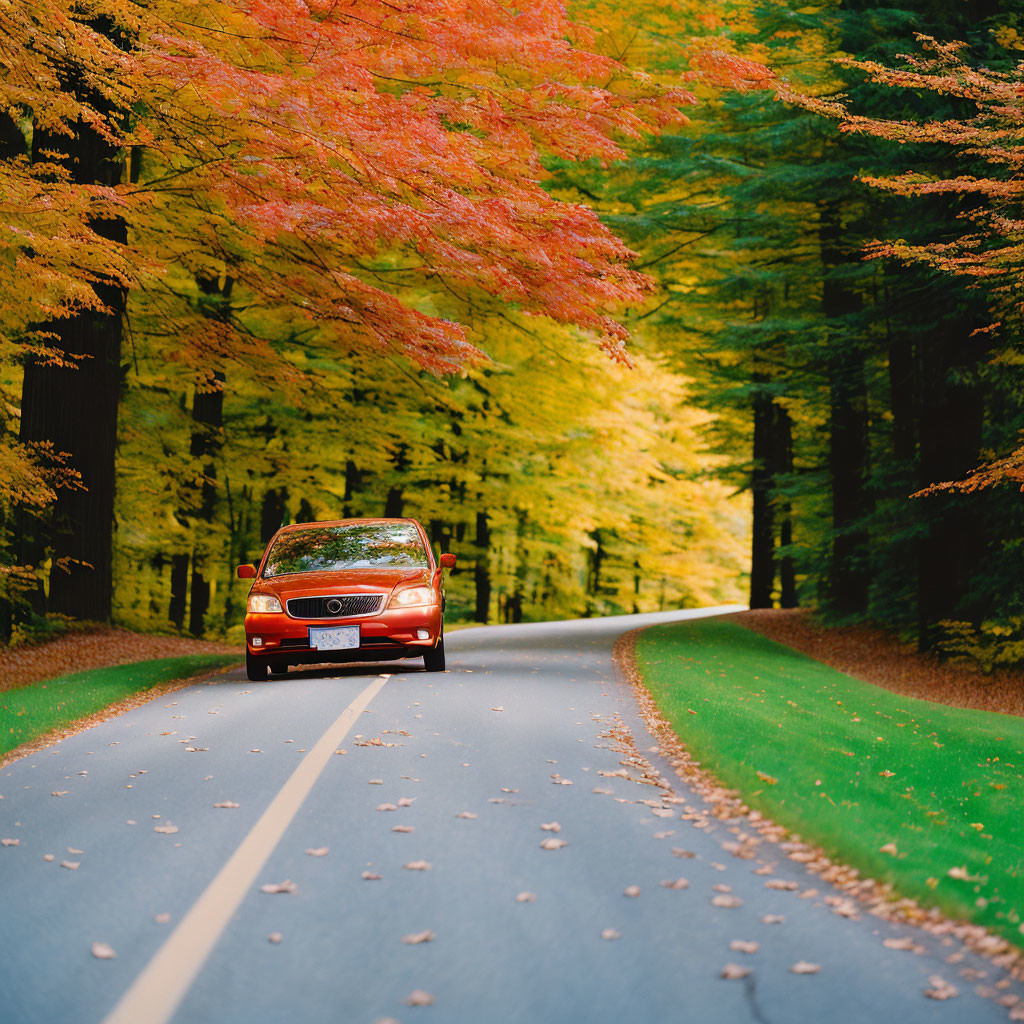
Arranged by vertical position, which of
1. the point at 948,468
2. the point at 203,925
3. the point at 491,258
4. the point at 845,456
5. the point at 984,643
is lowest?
the point at 203,925

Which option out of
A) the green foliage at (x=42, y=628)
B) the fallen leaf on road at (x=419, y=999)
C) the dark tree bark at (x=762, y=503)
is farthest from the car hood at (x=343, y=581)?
the dark tree bark at (x=762, y=503)

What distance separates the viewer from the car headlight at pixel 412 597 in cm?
1191

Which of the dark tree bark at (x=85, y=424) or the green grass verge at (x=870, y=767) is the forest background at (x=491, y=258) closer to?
the dark tree bark at (x=85, y=424)

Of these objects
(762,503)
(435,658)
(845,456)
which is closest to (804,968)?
(435,658)

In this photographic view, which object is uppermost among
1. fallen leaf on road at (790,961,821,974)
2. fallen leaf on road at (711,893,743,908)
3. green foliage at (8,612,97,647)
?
green foliage at (8,612,97,647)

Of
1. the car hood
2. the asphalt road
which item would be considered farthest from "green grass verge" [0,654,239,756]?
the car hood

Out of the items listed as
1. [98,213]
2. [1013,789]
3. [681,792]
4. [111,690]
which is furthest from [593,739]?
[98,213]

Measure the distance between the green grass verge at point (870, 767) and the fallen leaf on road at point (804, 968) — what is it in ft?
3.17

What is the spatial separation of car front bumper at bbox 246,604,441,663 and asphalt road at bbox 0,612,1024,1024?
3513 mm

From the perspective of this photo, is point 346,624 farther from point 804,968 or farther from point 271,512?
point 271,512

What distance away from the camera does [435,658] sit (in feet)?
41.4

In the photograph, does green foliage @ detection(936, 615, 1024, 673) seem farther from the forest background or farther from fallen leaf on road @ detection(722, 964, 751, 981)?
fallen leaf on road @ detection(722, 964, 751, 981)

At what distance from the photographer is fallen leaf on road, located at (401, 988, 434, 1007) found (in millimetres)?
3479

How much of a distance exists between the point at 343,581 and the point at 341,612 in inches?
15.5
